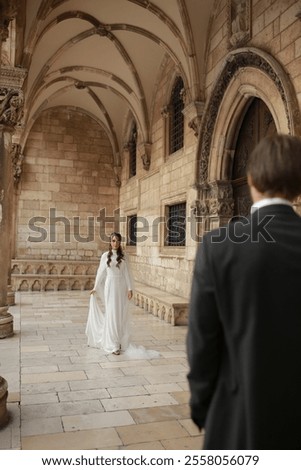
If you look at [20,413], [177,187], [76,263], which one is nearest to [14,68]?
[177,187]

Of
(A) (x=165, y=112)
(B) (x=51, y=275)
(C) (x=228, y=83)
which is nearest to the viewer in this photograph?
(C) (x=228, y=83)

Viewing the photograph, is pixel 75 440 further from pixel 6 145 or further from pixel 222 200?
pixel 222 200

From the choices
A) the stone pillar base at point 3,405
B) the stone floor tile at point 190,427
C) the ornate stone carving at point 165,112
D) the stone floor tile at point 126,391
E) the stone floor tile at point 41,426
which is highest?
the ornate stone carving at point 165,112

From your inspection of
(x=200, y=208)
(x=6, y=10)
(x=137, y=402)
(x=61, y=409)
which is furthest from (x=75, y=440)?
(x=200, y=208)

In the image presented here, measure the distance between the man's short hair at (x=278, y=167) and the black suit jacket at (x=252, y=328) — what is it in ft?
0.21

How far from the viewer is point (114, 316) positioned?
5.53 metres

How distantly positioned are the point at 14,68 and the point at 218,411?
21.4 feet

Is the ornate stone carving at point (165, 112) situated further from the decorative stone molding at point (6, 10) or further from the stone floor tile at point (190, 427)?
the stone floor tile at point (190, 427)

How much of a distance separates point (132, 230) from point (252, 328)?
40.5ft

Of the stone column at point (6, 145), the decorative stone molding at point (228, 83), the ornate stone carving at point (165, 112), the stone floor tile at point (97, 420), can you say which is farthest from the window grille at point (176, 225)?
the stone floor tile at point (97, 420)

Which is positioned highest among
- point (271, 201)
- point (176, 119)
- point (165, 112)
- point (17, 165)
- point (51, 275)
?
point (165, 112)

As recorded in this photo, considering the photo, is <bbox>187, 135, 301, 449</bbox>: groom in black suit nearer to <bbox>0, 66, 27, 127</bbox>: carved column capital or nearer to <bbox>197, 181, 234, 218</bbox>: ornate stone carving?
<bbox>0, 66, 27, 127</bbox>: carved column capital

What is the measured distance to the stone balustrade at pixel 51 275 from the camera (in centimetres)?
1262

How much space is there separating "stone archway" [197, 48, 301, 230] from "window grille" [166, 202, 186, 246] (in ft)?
4.39
